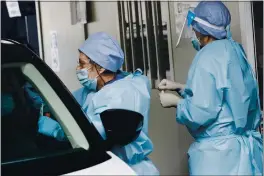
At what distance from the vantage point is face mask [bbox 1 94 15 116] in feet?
6.50

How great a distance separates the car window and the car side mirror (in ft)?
0.40

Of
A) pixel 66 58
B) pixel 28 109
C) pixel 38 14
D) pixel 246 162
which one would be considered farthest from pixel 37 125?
pixel 38 14

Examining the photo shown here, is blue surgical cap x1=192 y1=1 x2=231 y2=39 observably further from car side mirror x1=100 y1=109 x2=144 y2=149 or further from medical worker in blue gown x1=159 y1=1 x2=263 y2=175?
car side mirror x1=100 y1=109 x2=144 y2=149

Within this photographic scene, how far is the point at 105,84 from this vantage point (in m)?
2.70

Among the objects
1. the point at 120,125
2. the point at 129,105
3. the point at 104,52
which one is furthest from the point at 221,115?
the point at 120,125

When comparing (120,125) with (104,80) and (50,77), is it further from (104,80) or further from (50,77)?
(104,80)

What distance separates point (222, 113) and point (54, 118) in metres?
1.04

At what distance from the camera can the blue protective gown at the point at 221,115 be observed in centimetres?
272

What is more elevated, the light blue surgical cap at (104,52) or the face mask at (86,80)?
the light blue surgical cap at (104,52)

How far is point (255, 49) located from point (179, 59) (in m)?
0.59

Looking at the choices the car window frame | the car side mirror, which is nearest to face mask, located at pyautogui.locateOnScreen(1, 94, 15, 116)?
the car window frame

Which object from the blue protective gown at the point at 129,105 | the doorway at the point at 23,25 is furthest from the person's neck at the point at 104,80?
the doorway at the point at 23,25

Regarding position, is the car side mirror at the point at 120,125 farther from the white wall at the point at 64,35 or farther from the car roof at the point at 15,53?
the white wall at the point at 64,35

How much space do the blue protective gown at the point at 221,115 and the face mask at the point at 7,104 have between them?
1.08 metres
